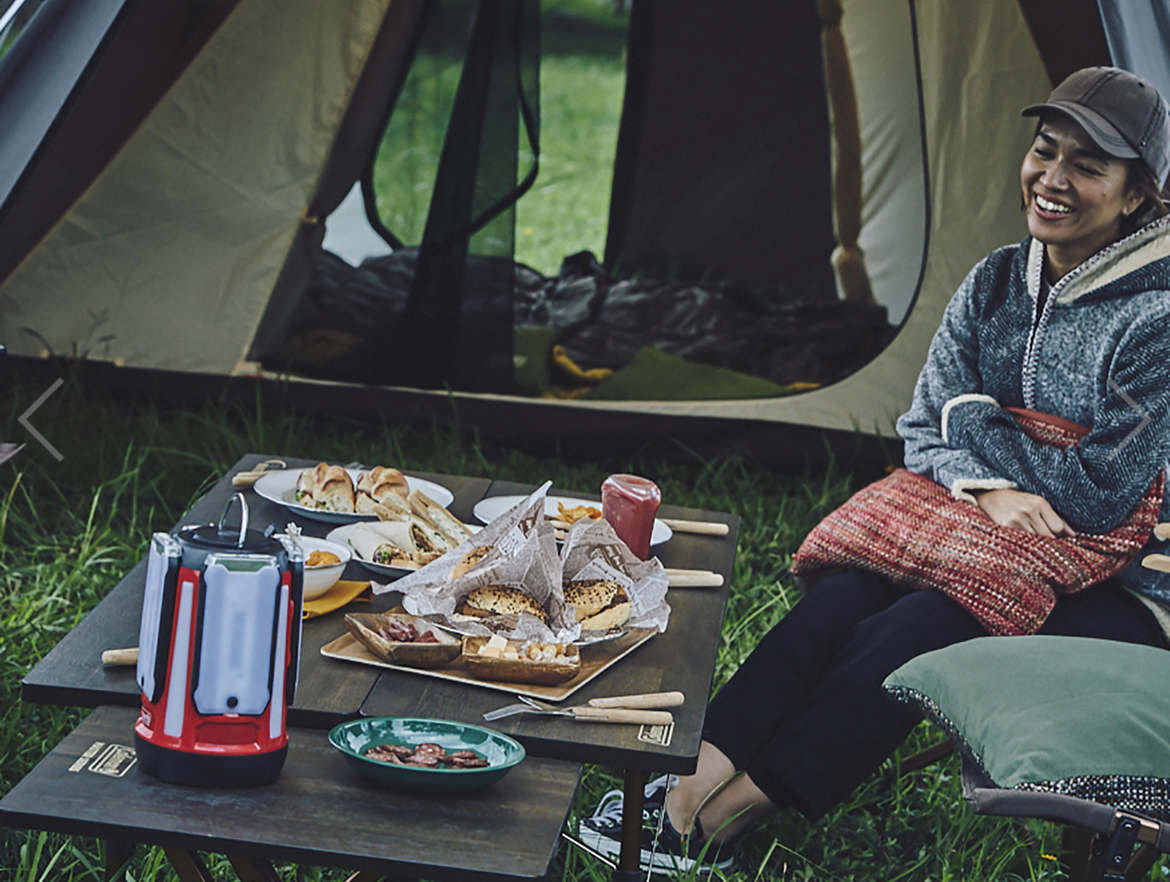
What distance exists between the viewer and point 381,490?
1809 millimetres

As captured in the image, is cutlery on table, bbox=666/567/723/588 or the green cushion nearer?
the green cushion

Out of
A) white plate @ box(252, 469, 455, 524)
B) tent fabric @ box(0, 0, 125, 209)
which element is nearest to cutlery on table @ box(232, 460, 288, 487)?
white plate @ box(252, 469, 455, 524)

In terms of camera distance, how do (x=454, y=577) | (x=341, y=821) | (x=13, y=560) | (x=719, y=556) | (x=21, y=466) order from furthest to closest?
(x=21, y=466), (x=13, y=560), (x=719, y=556), (x=454, y=577), (x=341, y=821)

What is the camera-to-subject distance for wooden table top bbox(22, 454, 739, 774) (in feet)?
4.03

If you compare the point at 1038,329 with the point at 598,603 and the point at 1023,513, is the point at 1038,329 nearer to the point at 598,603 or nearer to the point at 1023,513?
the point at 1023,513

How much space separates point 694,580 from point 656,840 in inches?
14.5

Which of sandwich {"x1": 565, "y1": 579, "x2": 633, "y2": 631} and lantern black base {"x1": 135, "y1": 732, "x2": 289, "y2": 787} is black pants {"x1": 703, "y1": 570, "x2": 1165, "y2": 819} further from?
lantern black base {"x1": 135, "y1": 732, "x2": 289, "y2": 787}

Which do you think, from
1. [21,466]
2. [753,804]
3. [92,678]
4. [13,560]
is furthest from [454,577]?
[21,466]

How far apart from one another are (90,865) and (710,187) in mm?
3606

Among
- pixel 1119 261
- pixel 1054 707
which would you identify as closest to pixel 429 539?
pixel 1054 707

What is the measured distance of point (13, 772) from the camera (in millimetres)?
1861

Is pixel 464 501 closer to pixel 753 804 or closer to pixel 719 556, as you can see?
pixel 719 556

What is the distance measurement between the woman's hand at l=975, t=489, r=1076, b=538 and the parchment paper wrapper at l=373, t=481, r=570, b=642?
767 millimetres

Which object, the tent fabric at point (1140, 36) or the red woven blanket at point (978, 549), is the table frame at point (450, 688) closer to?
the red woven blanket at point (978, 549)
